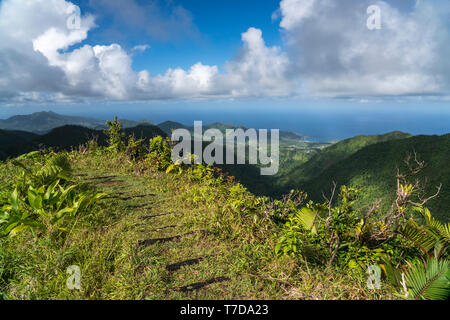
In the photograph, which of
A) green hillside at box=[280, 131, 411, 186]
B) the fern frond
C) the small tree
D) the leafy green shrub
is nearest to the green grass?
the fern frond

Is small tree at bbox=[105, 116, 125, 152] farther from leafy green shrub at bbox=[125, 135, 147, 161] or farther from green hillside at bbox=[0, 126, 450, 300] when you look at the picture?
green hillside at bbox=[0, 126, 450, 300]

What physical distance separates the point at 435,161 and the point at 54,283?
92.9 m

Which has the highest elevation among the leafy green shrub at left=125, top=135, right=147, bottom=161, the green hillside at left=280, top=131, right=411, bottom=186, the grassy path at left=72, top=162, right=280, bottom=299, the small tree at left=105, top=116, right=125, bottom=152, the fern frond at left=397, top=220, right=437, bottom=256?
the small tree at left=105, top=116, right=125, bottom=152

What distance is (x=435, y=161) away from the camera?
217 feet

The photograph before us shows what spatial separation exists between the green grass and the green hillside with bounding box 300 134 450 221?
6926 cm

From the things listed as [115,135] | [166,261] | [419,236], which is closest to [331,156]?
[115,135]

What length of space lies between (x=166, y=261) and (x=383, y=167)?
96753 mm

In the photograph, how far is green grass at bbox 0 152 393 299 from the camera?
2.39m

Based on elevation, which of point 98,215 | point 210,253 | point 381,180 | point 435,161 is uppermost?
point 98,215

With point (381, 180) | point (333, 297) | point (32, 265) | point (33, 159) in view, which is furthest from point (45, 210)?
point (381, 180)

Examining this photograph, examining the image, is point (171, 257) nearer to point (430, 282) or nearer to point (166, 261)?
point (166, 261)

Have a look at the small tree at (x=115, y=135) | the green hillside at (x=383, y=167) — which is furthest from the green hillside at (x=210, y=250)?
the green hillside at (x=383, y=167)

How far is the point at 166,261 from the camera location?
2979 mm
